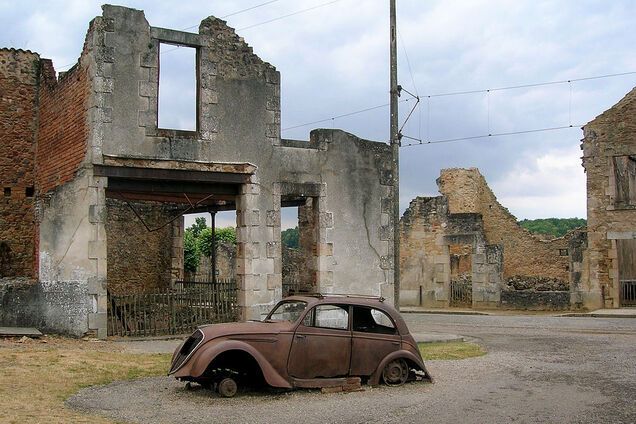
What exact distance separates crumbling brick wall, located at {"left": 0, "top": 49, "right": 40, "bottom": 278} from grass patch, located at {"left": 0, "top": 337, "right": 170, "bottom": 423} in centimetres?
451

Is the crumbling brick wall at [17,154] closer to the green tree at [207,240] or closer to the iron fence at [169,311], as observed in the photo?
the iron fence at [169,311]

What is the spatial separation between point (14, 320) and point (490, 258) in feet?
63.7

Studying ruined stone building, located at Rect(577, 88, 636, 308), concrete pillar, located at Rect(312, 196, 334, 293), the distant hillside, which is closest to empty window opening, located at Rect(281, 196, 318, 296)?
concrete pillar, located at Rect(312, 196, 334, 293)

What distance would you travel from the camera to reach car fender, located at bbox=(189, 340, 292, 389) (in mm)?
8836

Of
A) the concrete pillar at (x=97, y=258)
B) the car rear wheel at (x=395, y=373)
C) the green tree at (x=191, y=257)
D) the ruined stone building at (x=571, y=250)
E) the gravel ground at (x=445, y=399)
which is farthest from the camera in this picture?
the green tree at (x=191, y=257)

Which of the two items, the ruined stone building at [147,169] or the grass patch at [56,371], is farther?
the ruined stone building at [147,169]

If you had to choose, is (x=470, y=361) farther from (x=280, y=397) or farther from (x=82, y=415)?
(x=82, y=415)

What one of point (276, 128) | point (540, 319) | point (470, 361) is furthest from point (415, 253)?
point (470, 361)

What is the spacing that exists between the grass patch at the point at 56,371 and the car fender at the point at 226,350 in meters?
1.43

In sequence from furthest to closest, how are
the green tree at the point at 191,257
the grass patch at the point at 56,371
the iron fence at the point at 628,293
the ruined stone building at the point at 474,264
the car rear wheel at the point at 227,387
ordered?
the green tree at the point at 191,257, the ruined stone building at the point at 474,264, the iron fence at the point at 628,293, the car rear wheel at the point at 227,387, the grass patch at the point at 56,371

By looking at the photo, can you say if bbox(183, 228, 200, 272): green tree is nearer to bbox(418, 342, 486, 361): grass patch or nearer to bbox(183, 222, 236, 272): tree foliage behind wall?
bbox(183, 222, 236, 272): tree foliage behind wall

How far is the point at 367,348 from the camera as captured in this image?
9891mm

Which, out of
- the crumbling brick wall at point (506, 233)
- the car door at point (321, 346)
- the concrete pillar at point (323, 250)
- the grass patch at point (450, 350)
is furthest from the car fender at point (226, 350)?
the crumbling brick wall at point (506, 233)

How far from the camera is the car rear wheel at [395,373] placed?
1002 cm
